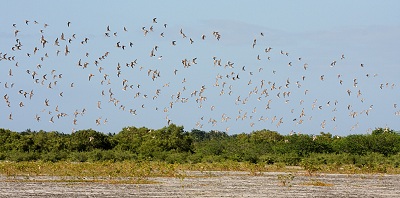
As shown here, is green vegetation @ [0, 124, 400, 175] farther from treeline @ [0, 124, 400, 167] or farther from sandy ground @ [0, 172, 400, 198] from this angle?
sandy ground @ [0, 172, 400, 198]

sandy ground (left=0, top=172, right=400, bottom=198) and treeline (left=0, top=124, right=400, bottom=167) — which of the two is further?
treeline (left=0, top=124, right=400, bottom=167)

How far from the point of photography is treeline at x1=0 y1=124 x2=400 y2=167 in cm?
6794

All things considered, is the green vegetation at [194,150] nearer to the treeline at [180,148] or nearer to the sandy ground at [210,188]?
the treeline at [180,148]

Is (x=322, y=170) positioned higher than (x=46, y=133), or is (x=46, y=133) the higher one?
(x=46, y=133)

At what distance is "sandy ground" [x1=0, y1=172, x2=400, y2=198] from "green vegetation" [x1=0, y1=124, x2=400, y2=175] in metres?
11.7

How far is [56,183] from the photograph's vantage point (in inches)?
1560

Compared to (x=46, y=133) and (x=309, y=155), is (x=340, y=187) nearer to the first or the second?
(x=309, y=155)

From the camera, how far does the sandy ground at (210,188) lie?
33.9m

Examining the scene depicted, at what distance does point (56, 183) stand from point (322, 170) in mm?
22829

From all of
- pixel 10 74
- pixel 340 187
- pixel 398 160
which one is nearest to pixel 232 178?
pixel 340 187

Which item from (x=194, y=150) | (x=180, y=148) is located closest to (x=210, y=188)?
(x=180, y=148)

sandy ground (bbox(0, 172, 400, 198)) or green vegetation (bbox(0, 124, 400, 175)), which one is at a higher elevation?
green vegetation (bbox(0, 124, 400, 175))

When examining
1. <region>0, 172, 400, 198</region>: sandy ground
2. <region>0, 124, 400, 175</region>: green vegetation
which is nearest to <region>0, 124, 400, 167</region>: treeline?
<region>0, 124, 400, 175</region>: green vegetation

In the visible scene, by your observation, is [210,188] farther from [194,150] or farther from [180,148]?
[194,150]
